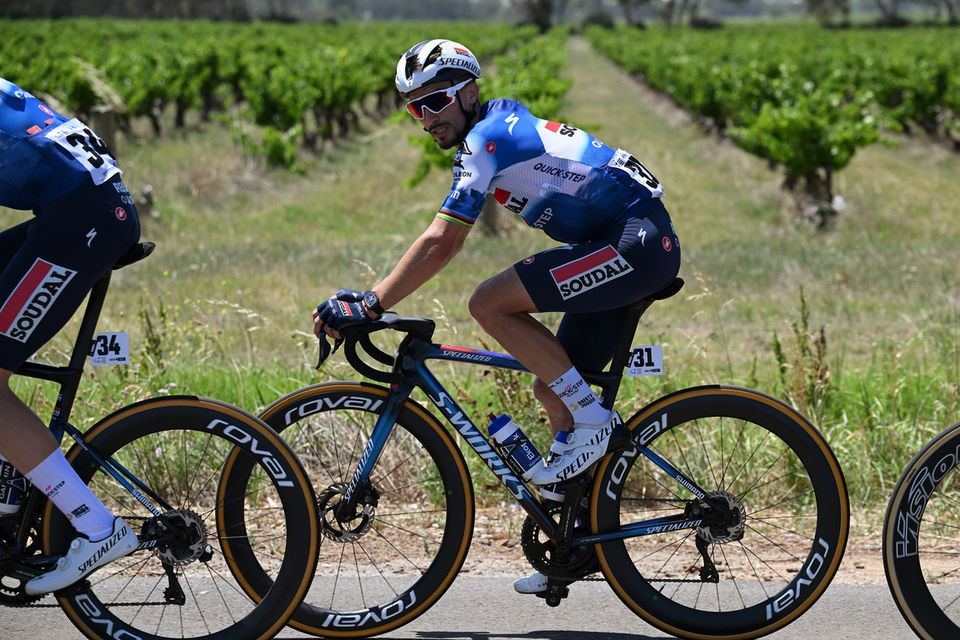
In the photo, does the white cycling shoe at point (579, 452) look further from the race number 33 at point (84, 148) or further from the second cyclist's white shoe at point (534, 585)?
the race number 33 at point (84, 148)

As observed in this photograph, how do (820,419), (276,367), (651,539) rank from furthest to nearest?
(276,367), (820,419), (651,539)

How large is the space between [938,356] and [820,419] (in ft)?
5.62

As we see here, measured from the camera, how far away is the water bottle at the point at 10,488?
3.48 m

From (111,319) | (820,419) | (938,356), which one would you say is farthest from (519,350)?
(111,319)

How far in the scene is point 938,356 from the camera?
693cm

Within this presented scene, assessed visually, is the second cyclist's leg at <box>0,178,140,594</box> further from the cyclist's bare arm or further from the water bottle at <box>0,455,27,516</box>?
the cyclist's bare arm

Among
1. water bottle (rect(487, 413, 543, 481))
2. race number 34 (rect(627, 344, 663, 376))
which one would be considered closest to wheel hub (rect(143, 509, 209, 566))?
water bottle (rect(487, 413, 543, 481))

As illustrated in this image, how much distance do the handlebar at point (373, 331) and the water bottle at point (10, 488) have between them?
1.06m

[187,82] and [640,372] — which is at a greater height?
[640,372]

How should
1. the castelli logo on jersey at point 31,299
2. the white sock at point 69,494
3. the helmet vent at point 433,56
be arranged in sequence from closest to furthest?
the castelli logo on jersey at point 31,299 < the white sock at point 69,494 < the helmet vent at point 433,56

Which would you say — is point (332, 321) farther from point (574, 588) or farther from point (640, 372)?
point (574, 588)

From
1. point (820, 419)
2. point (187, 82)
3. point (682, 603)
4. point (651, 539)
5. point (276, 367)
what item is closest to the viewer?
point (682, 603)

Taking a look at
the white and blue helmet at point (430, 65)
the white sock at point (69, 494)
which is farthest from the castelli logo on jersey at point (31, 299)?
the white and blue helmet at point (430, 65)

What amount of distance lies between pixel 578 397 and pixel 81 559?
5.68 ft
